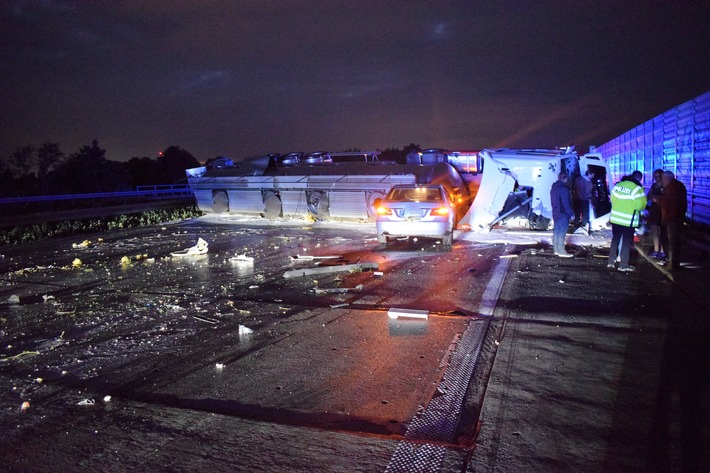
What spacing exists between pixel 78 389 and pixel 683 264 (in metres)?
10.2

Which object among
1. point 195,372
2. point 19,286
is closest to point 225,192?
point 19,286

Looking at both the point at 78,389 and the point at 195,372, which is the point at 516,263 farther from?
the point at 78,389

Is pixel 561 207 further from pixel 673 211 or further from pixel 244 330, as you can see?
pixel 244 330

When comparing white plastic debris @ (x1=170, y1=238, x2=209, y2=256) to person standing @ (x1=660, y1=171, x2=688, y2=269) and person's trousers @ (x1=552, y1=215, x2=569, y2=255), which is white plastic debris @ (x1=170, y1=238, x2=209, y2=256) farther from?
person standing @ (x1=660, y1=171, x2=688, y2=269)

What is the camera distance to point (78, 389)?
17.2ft

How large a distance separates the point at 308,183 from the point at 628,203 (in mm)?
12733

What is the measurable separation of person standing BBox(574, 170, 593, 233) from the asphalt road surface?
481cm

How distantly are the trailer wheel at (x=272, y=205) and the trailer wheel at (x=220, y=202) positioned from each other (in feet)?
7.79

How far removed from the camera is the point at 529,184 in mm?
15391

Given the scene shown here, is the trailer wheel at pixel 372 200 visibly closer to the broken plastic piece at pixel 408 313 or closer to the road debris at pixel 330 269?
the road debris at pixel 330 269

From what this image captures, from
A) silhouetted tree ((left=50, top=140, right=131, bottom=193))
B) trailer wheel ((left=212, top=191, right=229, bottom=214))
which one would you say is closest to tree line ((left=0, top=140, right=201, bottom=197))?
silhouetted tree ((left=50, top=140, right=131, bottom=193))

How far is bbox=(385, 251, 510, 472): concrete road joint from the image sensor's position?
378 centimetres

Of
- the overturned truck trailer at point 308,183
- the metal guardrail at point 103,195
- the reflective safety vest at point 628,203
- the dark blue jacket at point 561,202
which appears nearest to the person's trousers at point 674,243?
the reflective safety vest at point 628,203

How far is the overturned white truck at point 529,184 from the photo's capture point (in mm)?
15227
